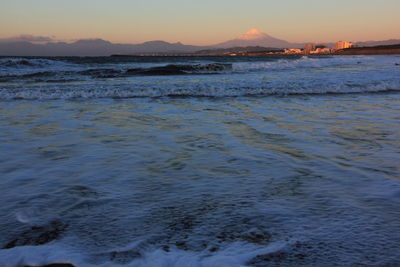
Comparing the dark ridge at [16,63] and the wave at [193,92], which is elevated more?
the dark ridge at [16,63]

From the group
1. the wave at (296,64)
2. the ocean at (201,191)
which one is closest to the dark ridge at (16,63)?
the wave at (296,64)

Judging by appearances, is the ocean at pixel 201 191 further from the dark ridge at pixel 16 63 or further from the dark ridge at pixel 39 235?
the dark ridge at pixel 16 63

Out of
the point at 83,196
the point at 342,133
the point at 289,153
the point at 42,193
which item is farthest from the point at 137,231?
the point at 342,133

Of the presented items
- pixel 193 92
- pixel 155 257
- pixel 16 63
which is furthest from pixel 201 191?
pixel 16 63

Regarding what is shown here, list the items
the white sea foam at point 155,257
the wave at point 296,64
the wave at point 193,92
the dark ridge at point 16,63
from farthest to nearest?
1. the wave at point 296,64
2. the dark ridge at point 16,63
3. the wave at point 193,92
4. the white sea foam at point 155,257

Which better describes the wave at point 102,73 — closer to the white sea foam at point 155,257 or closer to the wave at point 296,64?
the wave at point 296,64

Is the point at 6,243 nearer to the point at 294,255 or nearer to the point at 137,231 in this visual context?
the point at 137,231

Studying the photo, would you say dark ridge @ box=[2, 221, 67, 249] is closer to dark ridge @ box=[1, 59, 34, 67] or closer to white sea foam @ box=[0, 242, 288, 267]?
white sea foam @ box=[0, 242, 288, 267]

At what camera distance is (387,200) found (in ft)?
8.95

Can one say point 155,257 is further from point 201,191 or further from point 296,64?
point 296,64

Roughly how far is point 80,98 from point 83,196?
7.70 metres

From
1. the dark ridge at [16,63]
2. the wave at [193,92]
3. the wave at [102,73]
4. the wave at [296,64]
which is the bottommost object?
the wave at [193,92]

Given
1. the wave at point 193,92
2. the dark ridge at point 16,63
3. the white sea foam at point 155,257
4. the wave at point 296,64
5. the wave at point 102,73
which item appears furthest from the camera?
the wave at point 296,64

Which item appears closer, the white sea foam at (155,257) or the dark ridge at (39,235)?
the white sea foam at (155,257)
